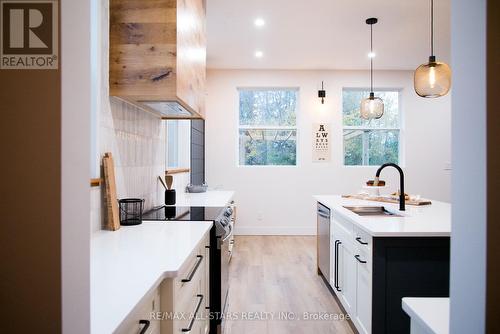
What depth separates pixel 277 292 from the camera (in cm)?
293

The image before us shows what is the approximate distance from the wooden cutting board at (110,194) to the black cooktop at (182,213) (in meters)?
0.29

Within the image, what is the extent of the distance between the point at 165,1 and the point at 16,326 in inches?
67.7

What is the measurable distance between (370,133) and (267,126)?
180 cm

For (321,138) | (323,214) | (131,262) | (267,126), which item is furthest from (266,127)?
(131,262)

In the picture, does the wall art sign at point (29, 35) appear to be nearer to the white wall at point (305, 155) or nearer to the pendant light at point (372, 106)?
the pendant light at point (372, 106)

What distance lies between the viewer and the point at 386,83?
5312 mm

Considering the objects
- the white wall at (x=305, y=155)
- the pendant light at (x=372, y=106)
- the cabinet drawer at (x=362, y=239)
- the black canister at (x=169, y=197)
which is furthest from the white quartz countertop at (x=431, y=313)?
the white wall at (x=305, y=155)

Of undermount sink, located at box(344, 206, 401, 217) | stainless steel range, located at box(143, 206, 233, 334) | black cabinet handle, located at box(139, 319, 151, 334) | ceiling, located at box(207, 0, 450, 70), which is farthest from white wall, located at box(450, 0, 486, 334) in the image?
ceiling, located at box(207, 0, 450, 70)

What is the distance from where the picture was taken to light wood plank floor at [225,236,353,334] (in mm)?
2326

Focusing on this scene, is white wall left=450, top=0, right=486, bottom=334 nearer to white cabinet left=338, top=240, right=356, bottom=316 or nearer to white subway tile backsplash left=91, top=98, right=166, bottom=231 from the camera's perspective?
white subway tile backsplash left=91, top=98, right=166, bottom=231

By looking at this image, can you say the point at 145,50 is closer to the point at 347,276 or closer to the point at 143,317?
the point at 143,317

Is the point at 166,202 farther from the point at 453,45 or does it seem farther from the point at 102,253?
the point at 453,45

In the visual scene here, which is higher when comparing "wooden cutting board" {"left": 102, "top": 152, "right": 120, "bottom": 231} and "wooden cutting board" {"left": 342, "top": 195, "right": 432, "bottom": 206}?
"wooden cutting board" {"left": 102, "top": 152, "right": 120, "bottom": 231}

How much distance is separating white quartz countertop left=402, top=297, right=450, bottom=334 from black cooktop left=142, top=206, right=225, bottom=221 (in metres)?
1.25
